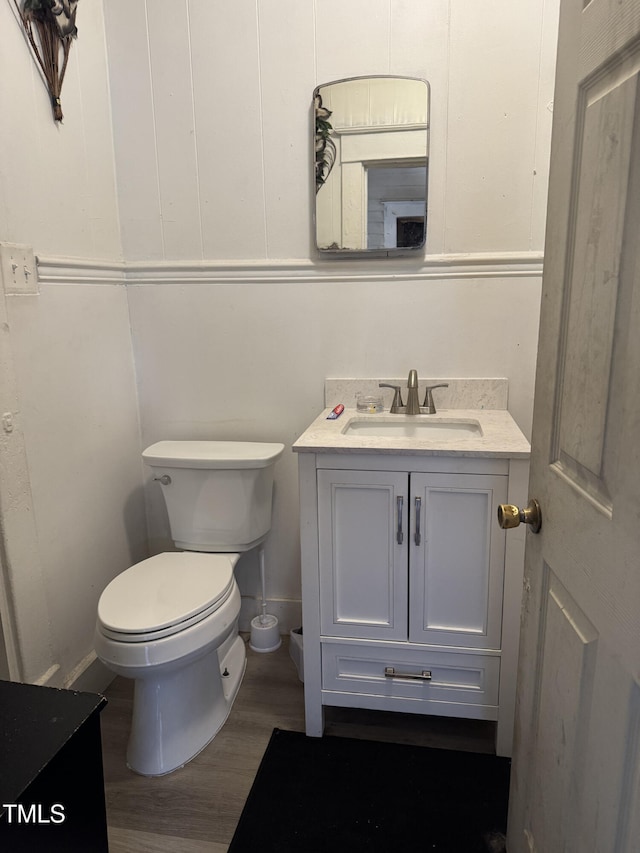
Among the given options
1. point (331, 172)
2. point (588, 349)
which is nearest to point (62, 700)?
point (588, 349)

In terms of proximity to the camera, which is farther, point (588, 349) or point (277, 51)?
point (277, 51)

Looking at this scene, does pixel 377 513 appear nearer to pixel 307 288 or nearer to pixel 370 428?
pixel 370 428

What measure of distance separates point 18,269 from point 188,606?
999mm

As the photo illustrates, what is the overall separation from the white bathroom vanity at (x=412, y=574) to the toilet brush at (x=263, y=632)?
17.8 inches

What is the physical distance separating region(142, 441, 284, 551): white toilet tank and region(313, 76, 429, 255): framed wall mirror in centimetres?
75

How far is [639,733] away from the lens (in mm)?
654

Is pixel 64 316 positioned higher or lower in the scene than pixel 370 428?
higher

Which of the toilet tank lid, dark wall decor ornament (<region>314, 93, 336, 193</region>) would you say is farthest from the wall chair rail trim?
the toilet tank lid

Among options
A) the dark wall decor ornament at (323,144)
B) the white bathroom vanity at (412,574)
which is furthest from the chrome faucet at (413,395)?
the dark wall decor ornament at (323,144)

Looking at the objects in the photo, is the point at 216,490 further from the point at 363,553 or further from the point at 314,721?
the point at 314,721

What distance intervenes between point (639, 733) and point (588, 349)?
1.54 feet

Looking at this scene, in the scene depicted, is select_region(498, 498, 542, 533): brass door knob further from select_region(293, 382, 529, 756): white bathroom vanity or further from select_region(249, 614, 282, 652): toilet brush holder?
select_region(249, 614, 282, 652): toilet brush holder

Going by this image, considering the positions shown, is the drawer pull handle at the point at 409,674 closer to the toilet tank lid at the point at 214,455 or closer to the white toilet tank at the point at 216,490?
the white toilet tank at the point at 216,490

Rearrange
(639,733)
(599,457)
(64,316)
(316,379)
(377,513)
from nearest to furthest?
(639,733) < (599,457) < (377,513) < (64,316) < (316,379)
